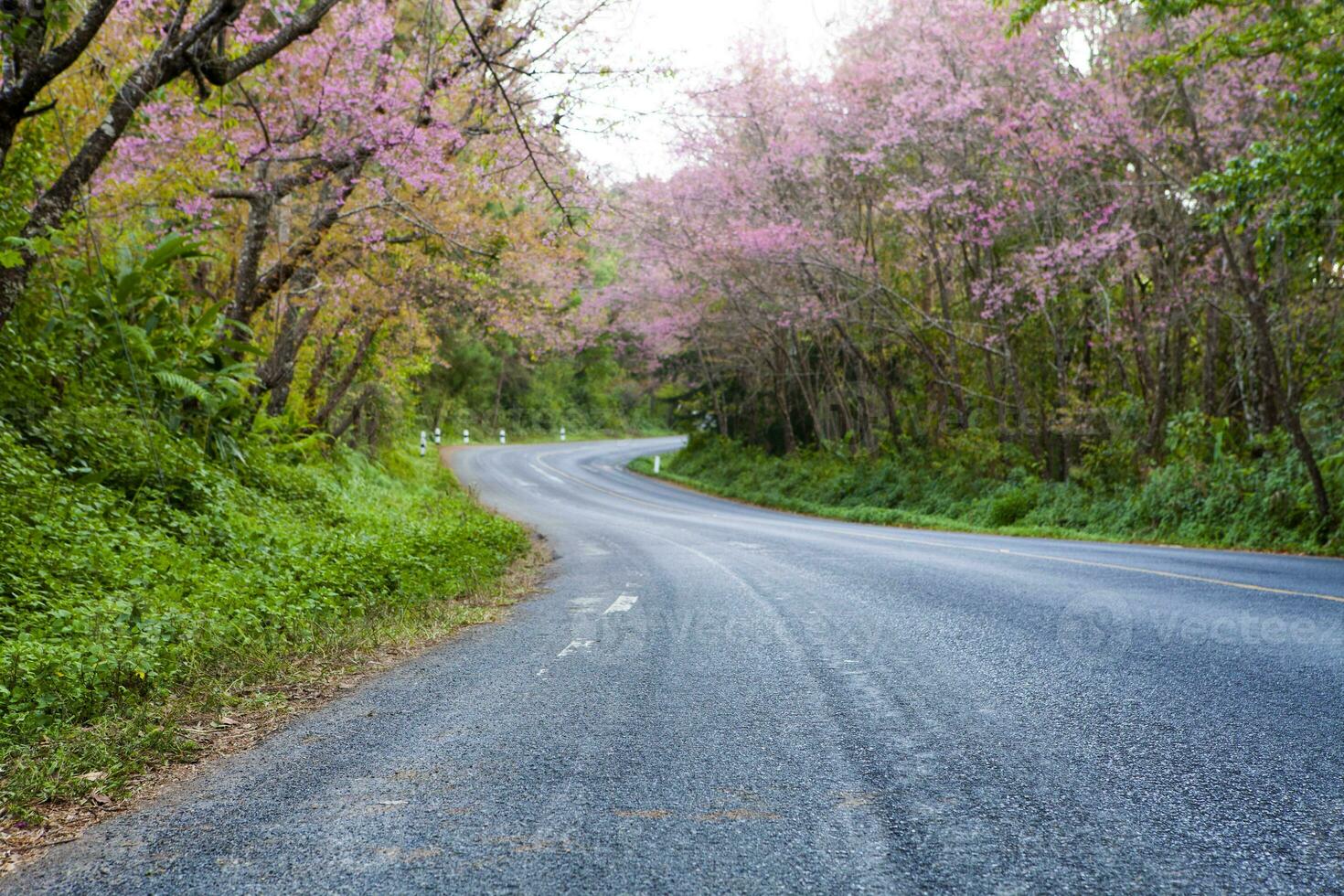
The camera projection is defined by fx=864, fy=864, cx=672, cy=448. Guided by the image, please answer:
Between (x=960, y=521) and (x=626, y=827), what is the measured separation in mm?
17952

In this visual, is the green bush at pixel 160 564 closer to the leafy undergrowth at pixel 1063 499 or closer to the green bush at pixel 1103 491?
the leafy undergrowth at pixel 1063 499

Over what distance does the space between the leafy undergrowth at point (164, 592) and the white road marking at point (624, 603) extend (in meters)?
1.15

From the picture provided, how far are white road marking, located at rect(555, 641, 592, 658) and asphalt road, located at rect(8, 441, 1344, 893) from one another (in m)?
0.05

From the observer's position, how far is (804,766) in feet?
11.0

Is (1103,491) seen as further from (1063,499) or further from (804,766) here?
(804,766)

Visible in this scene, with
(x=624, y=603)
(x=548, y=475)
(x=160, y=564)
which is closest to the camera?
(x=160, y=564)

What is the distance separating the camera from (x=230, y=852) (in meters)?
2.74

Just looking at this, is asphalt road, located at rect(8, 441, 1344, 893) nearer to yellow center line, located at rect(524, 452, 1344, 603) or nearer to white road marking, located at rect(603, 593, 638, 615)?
white road marking, located at rect(603, 593, 638, 615)

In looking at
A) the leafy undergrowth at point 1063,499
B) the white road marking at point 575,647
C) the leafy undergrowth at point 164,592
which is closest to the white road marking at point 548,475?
the leafy undergrowth at point 1063,499

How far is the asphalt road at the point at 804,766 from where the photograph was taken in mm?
2551

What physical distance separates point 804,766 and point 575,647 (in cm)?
272

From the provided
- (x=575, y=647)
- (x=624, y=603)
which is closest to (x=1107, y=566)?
(x=624, y=603)

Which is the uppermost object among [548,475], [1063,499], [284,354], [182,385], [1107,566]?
[284,354]

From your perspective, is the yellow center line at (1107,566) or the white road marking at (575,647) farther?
the yellow center line at (1107,566)
